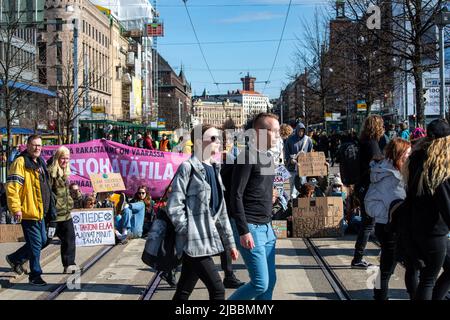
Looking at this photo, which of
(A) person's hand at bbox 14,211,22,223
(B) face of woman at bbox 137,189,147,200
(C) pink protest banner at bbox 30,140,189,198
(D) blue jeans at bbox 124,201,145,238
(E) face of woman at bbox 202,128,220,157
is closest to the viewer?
(E) face of woman at bbox 202,128,220,157

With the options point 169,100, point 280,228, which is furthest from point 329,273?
point 169,100

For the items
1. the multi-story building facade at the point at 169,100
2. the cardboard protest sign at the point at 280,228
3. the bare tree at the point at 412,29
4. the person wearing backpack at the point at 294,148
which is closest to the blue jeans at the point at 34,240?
the cardboard protest sign at the point at 280,228

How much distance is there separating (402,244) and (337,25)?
908 inches

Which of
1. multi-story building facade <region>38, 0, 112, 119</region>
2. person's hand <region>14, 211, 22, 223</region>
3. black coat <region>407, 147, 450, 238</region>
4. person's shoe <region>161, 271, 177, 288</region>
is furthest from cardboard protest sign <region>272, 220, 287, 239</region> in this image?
multi-story building facade <region>38, 0, 112, 119</region>

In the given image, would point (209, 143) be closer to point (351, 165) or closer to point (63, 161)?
point (351, 165)

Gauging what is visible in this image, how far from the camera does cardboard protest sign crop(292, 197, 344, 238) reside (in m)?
12.4

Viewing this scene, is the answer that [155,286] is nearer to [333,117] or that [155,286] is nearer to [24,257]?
[24,257]

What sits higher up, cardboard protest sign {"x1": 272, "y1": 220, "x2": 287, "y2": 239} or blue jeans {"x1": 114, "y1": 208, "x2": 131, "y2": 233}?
blue jeans {"x1": 114, "y1": 208, "x2": 131, "y2": 233}

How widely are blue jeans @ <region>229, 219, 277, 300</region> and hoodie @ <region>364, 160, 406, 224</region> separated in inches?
72.9

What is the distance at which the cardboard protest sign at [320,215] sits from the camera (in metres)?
12.4

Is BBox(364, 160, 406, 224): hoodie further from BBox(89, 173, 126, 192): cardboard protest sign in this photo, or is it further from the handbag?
BBox(89, 173, 126, 192): cardboard protest sign

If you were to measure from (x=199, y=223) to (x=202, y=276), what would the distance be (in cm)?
42

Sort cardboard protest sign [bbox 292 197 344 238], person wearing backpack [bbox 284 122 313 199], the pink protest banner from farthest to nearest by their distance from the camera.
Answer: person wearing backpack [bbox 284 122 313 199]
the pink protest banner
cardboard protest sign [bbox 292 197 344 238]
